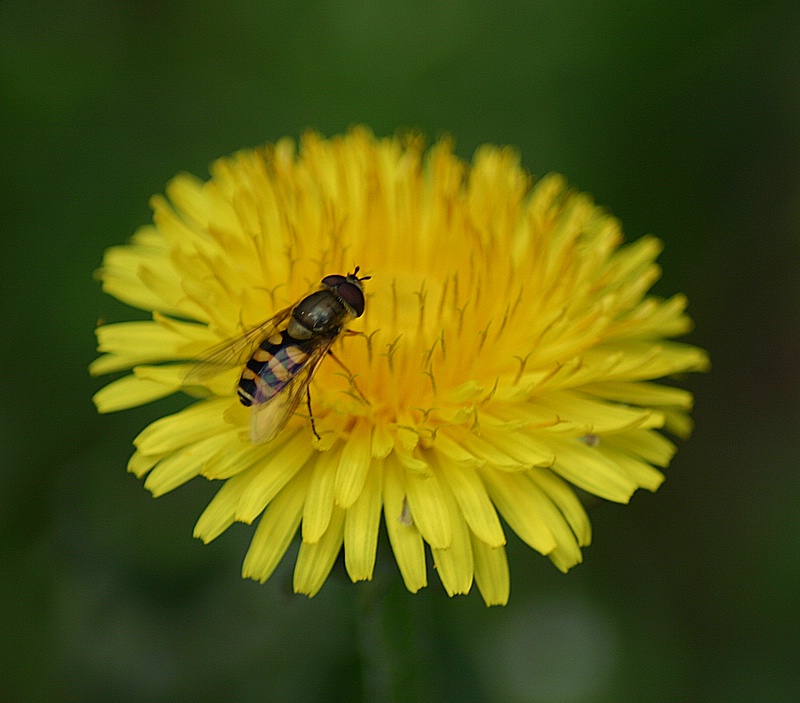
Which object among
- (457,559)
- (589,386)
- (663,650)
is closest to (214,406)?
(457,559)

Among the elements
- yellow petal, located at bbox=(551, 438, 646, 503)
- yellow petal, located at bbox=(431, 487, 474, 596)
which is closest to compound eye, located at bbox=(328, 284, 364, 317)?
yellow petal, located at bbox=(431, 487, 474, 596)

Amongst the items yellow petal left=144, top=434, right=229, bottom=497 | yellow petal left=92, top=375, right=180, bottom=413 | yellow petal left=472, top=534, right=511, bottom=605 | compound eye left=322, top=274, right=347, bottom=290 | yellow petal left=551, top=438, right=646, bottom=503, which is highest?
compound eye left=322, top=274, right=347, bottom=290

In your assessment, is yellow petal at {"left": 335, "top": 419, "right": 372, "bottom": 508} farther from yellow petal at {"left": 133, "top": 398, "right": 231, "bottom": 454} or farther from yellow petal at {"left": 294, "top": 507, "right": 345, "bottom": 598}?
yellow petal at {"left": 133, "top": 398, "right": 231, "bottom": 454}

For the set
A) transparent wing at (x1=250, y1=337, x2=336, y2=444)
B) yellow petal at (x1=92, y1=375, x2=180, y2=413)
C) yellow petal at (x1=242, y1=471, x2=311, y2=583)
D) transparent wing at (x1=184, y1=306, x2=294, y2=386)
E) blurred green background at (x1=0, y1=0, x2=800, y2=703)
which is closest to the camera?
transparent wing at (x1=250, y1=337, x2=336, y2=444)

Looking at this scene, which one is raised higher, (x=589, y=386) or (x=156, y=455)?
(x=589, y=386)

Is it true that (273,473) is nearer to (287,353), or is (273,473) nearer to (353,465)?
(353,465)

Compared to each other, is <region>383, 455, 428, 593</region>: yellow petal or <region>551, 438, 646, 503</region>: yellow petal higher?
<region>551, 438, 646, 503</region>: yellow petal

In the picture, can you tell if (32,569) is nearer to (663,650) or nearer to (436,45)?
(663,650)

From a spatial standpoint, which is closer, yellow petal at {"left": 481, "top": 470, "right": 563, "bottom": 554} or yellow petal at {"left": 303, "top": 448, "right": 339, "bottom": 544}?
yellow petal at {"left": 303, "top": 448, "right": 339, "bottom": 544}
